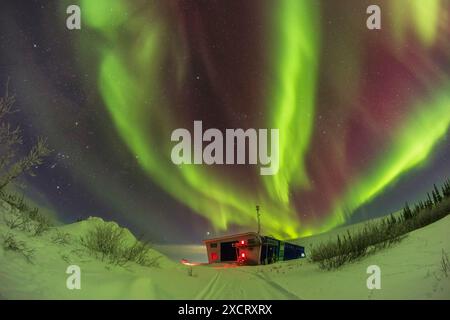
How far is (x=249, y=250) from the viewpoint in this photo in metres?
11.1

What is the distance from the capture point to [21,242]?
8547 millimetres

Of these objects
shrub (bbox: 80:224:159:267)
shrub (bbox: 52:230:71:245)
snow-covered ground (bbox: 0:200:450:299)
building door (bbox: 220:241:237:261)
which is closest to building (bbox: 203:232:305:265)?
building door (bbox: 220:241:237:261)

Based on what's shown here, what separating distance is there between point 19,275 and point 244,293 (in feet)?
12.3

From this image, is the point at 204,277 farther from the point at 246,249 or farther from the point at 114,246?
the point at 114,246

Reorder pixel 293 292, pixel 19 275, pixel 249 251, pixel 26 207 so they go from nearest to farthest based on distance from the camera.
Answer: pixel 19 275 < pixel 293 292 < pixel 26 207 < pixel 249 251

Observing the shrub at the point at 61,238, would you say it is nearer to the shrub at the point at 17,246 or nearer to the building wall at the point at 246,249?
the shrub at the point at 17,246

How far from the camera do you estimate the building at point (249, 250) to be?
10273 mm

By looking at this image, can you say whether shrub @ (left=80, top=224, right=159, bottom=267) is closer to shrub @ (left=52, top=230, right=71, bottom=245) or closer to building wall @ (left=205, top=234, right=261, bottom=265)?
shrub @ (left=52, top=230, right=71, bottom=245)

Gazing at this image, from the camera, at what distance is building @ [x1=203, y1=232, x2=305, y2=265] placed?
10.3 m

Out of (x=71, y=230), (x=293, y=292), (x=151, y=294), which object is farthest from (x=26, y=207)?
(x=293, y=292)

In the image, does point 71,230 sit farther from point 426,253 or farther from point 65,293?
point 426,253

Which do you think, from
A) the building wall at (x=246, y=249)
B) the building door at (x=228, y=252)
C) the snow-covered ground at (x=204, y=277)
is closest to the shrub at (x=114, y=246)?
the snow-covered ground at (x=204, y=277)

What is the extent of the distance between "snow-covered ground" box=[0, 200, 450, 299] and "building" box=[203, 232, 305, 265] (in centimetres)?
62

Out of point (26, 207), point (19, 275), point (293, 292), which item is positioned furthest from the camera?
point (26, 207)
